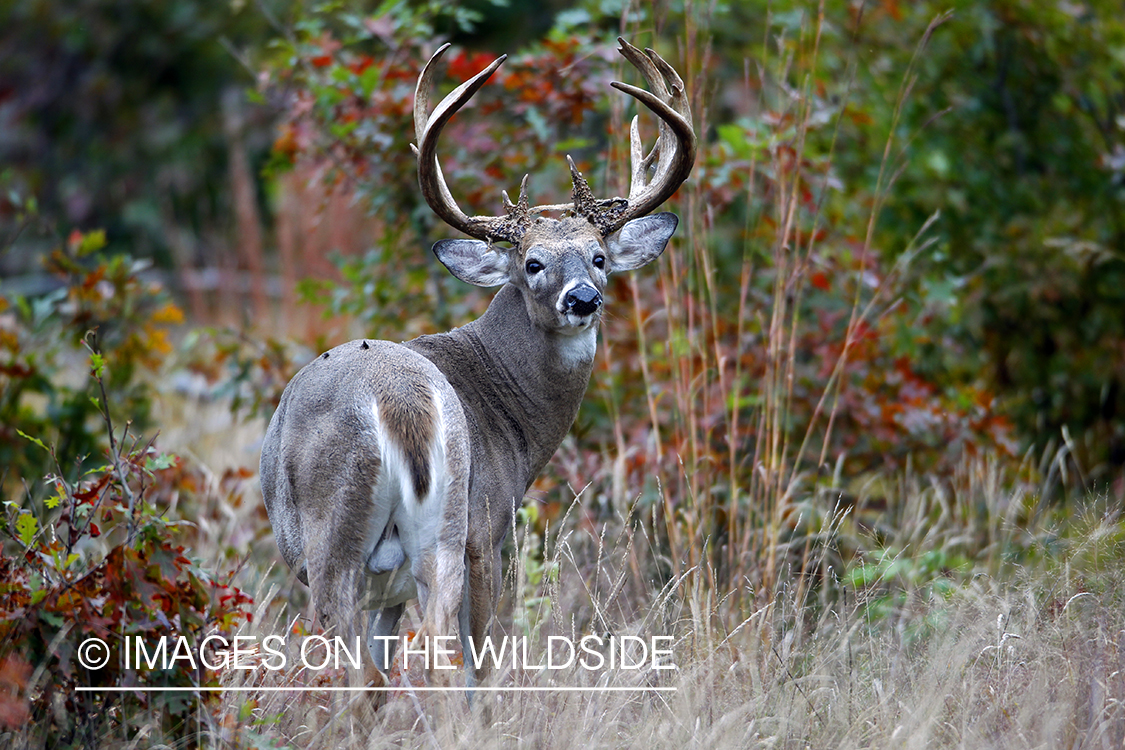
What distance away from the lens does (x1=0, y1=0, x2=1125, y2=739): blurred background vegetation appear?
4.61 meters

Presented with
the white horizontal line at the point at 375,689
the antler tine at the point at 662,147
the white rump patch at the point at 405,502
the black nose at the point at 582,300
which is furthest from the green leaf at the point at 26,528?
the antler tine at the point at 662,147

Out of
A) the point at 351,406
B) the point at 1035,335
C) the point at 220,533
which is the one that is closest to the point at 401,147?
the point at 220,533

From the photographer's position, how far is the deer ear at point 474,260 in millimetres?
4148

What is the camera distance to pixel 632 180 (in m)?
4.40

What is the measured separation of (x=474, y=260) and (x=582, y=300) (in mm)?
521

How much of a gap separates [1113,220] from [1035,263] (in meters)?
0.54

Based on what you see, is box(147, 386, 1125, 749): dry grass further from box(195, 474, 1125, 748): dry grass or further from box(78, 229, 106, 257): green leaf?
box(78, 229, 106, 257): green leaf

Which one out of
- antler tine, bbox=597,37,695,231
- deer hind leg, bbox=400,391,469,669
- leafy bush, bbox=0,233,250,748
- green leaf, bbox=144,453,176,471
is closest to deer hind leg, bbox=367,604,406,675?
deer hind leg, bbox=400,391,469,669

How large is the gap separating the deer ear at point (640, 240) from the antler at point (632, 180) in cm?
4

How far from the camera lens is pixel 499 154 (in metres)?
5.55

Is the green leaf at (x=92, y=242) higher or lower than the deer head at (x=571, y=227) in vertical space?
higher

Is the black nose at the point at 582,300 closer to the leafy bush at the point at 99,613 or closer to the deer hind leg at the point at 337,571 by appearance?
the deer hind leg at the point at 337,571

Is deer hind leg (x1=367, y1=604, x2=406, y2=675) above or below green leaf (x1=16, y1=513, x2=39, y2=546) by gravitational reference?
below

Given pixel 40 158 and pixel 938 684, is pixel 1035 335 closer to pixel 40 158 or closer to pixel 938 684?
pixel 938 684
